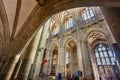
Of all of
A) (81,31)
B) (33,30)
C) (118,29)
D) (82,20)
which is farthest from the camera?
(82,20)

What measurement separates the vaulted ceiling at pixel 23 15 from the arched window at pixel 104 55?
11232 mm

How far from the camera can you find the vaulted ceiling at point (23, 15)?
10.5 ft

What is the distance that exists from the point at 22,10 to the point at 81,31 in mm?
8801

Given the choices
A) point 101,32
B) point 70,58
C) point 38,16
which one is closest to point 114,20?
point 38,16

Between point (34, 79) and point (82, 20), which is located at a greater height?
point (82, 20)

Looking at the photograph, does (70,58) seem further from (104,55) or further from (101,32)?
(101,32)

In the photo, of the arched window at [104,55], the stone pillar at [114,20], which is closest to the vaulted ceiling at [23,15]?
the stone pillar at [114,20]

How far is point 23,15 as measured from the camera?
398cm

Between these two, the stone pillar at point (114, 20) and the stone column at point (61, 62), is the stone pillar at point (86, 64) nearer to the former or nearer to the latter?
the stone column at point (61, 62)

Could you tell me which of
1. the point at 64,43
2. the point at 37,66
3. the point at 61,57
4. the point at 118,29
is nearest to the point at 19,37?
the point at 37,66

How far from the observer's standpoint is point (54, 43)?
14.7 m

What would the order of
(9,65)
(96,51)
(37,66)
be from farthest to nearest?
(96,51) < (37,66) < (9,65)

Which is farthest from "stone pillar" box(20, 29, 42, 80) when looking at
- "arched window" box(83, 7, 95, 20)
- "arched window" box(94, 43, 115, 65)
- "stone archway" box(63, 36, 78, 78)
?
"arched window" box(94, 43, 115, 65)

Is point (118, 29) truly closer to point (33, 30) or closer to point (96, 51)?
point (33, 30)
